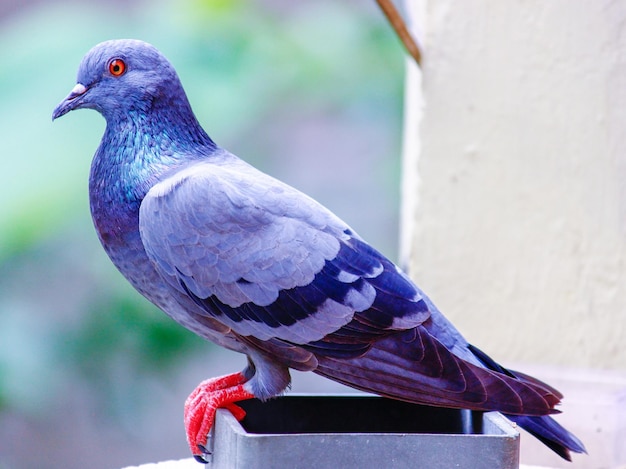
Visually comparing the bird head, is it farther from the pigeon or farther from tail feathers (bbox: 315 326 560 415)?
tail feathers (bbox: 315 326 560 415)

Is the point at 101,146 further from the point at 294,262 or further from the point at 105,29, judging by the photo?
the point at 105,29

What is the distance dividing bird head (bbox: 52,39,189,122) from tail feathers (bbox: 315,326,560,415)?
0.35 meters

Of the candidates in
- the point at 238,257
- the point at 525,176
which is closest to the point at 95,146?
the point at 525,176

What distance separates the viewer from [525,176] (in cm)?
149

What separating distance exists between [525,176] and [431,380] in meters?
0.76

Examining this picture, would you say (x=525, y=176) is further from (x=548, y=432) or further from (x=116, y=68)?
(x=116, y=68)

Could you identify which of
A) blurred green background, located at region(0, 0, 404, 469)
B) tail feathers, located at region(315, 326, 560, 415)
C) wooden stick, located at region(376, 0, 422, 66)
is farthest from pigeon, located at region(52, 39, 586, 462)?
blurred green background, located at region(0, 0, 404, 469)

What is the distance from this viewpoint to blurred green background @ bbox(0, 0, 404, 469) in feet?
6.46

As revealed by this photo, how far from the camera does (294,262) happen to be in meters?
0.84

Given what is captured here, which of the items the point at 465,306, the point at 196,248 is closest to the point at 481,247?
the point at 465,306

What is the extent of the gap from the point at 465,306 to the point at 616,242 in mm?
291

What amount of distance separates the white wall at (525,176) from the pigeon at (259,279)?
0.62 m

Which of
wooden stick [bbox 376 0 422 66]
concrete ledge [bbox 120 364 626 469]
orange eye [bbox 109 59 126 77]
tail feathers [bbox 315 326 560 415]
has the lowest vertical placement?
concrete ledge [bbox 120 364 626 469]

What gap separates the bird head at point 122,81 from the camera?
0.90 m
